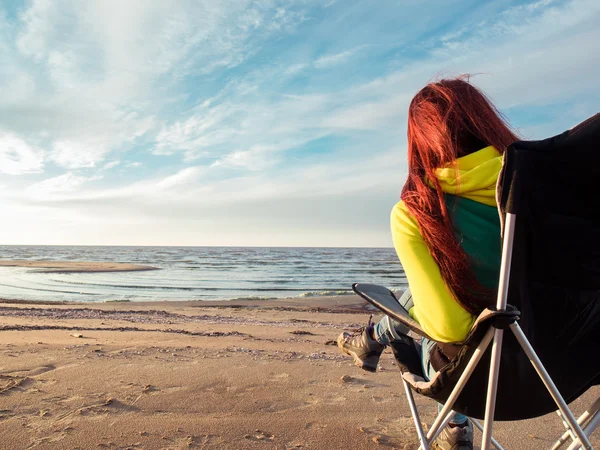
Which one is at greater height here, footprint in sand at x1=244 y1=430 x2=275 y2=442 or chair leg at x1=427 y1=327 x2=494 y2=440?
chair leg at x1=427 y1=327 x2=494 y2=440

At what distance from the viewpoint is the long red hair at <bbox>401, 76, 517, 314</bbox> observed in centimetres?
154

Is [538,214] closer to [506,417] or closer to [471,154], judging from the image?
[471,154]

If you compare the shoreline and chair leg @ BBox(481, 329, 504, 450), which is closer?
chair leg @ BBox(481, 329, 504, 450)

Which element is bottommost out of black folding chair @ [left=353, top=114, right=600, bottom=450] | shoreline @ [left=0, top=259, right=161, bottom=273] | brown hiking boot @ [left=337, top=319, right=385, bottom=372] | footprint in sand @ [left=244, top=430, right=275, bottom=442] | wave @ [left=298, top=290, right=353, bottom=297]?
wave @ [left=298, top=290, right=353, bottom=297]

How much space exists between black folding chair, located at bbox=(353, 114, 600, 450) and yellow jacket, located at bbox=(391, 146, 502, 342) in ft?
0.25

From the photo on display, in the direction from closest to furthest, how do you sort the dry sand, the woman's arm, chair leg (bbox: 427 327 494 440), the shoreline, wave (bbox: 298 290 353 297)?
chair leg (bbox: 427 327 494 440) → the woman's arm → the dry sand → wave (bbox: 298 290 353 297) → the shoreline

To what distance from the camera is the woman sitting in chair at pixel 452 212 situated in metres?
1.53

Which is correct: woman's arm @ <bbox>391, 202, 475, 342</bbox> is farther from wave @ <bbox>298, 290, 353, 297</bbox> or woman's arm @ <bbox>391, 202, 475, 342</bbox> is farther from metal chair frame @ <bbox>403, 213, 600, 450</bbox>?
wave @ <bbox>298, 290, 353, 297</bbox>

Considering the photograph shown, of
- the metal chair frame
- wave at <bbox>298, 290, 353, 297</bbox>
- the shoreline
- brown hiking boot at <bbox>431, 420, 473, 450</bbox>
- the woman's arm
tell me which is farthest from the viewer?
the shoreline

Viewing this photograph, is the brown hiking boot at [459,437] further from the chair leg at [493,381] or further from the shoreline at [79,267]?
the shoreline at [79,267]

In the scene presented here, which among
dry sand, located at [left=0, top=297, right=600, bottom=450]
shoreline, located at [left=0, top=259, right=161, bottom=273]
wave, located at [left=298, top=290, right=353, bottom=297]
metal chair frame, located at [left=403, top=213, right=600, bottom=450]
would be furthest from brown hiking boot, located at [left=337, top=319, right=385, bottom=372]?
shoreline, located at [left=0, top=259, right=161, bottom=273]

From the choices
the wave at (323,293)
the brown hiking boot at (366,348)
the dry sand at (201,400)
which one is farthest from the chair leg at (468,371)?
the wave at (323,293)

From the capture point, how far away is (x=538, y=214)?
1369 mm

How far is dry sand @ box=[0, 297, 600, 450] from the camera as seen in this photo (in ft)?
8.38
